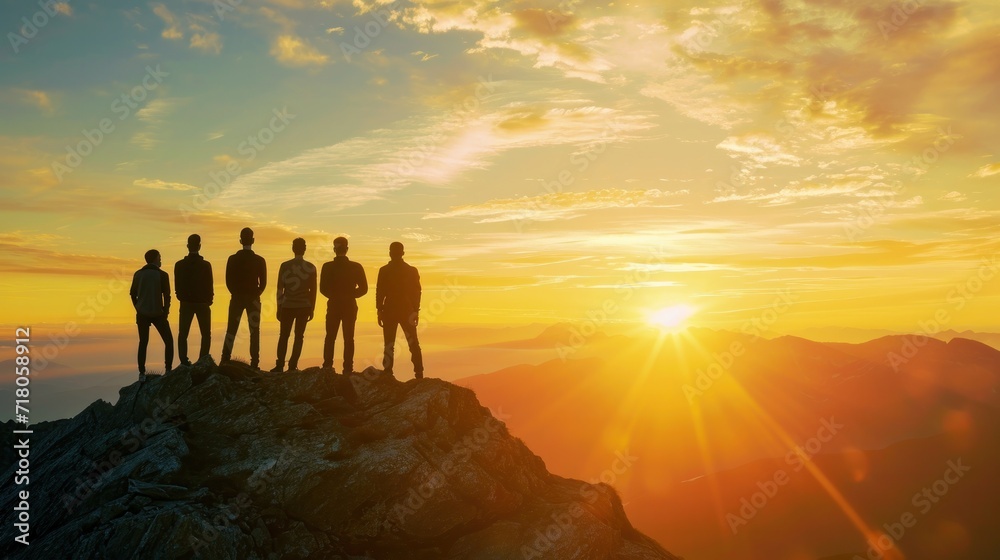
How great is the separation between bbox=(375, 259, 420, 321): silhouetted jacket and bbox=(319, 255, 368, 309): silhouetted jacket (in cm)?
63

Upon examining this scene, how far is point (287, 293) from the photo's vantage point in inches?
787

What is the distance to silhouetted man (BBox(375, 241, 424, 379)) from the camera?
20.2m

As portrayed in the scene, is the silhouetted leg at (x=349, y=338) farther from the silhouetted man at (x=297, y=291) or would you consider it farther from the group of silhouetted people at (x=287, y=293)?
the silhouetted man at (x=297, y=291)

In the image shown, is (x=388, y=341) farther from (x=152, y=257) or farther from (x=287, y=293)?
(x=152, y=257)

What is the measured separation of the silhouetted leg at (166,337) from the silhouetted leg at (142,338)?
0.49 feet

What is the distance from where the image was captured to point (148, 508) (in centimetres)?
1409

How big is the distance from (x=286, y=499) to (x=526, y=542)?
673 cm

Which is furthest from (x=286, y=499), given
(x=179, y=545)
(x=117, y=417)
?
(x=117, y=417)

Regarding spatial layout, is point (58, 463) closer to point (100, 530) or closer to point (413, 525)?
point (100, 530)

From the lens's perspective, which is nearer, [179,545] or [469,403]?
[179,545]

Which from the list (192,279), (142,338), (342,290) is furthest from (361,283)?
(142,338)

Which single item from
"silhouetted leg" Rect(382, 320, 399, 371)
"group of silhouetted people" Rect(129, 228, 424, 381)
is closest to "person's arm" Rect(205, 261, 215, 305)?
"group of silhouetted people" Rect(129, 228, 424, 381)

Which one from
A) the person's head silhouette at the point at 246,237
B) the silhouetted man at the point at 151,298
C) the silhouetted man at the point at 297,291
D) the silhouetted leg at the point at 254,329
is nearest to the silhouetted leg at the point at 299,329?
the silhouetted man at the point at 297,291

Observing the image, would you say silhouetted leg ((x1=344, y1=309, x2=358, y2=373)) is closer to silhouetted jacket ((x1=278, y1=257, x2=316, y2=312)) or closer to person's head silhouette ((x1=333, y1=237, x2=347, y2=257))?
silhouetted jacket ((x1=278, y1=257, x2=316, y2=312))
